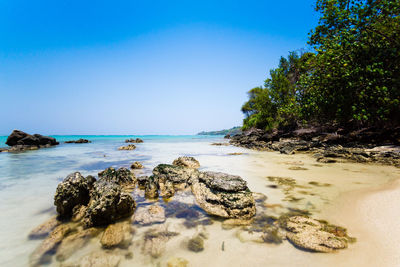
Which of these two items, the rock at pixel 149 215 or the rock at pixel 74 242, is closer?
the rock at pixel 74 242

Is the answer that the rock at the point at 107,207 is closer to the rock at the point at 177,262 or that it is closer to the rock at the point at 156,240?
the rock at the point at 156,240

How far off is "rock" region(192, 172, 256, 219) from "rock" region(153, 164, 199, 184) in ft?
4.13

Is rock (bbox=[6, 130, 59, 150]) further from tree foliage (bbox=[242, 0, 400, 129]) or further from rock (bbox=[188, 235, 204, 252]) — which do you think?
tree foliage (bbox=[242, 0, 400, 129])

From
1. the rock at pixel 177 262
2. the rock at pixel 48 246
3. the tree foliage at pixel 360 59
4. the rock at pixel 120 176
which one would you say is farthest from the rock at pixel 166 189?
the tree foliage at pixel 360 59

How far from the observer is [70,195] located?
4.01m

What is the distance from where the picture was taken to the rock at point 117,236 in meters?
2.85

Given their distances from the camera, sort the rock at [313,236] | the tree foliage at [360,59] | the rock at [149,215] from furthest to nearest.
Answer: the tree foliage at [360,59] < the rock at [149,215] < the rock at [313,236]

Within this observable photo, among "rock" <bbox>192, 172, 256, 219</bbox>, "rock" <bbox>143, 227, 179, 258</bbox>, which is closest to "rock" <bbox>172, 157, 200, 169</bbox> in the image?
"rock" <bbox>192, 172, 256, 219</bbox>

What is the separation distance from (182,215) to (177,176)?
2482 mm

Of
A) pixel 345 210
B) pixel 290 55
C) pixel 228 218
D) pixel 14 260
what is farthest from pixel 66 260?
pixel 290 55


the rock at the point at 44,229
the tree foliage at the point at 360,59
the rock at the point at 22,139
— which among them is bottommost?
the rock at the point at 44,229

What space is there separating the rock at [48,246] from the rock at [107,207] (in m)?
0.38

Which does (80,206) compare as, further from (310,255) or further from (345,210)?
(345,210)

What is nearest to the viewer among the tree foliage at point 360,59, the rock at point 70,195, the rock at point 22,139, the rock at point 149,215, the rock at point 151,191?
the rock at point 149,215
